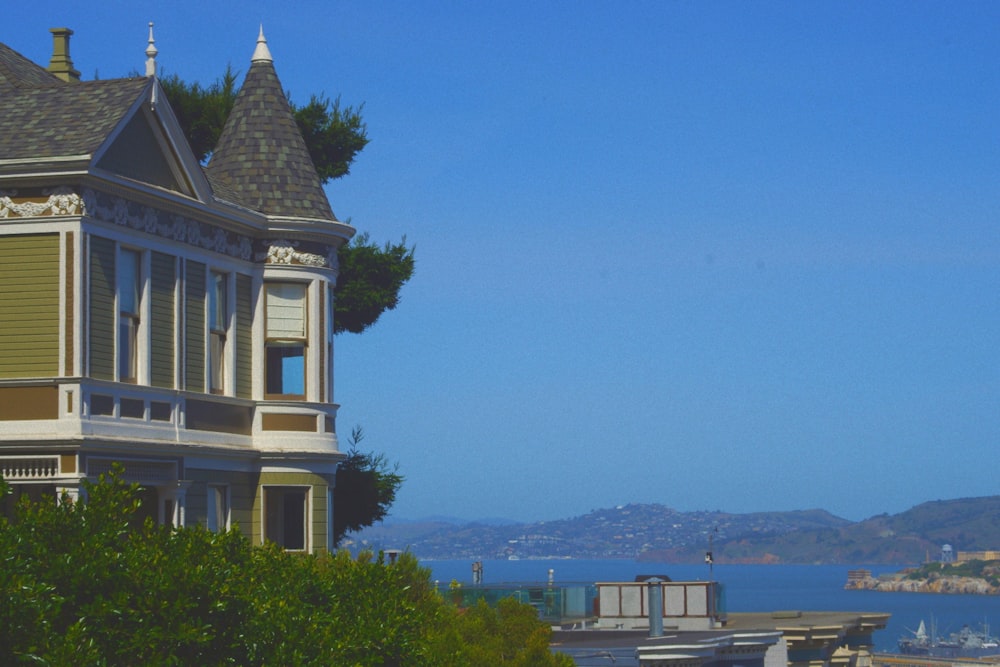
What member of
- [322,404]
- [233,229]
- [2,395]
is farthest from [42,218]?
[322,404]

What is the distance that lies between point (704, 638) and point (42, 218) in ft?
49.5

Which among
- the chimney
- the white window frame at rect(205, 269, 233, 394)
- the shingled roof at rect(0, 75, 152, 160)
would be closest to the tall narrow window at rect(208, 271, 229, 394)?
the white window frame at rect(205, 269, 233, 394)

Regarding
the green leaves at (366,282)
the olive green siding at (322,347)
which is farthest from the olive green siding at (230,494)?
the green leaves at (366,282)

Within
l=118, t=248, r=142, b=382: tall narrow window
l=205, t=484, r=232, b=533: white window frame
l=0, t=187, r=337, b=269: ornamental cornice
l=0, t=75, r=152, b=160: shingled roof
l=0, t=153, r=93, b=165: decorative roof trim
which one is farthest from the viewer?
l=205, t=484, r=232, b=533: white window frame

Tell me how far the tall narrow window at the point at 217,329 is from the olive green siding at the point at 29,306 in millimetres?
3716

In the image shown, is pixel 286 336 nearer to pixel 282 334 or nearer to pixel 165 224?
pixel 282 334

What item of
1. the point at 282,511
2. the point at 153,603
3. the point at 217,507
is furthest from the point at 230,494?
the point at 153,603

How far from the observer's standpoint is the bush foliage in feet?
52.9

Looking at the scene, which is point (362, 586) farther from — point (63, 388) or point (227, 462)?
point (227, 462)

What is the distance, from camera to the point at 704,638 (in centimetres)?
3353

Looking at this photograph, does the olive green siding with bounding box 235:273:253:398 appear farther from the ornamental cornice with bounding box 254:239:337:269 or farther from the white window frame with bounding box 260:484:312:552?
the white window frame with bounding box 260:484:312:552

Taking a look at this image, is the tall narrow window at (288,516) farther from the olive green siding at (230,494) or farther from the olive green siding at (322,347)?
the olive green siding at (322,347)

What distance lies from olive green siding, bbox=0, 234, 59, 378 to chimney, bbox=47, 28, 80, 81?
8.85 metres

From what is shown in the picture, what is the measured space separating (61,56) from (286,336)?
774 cm
